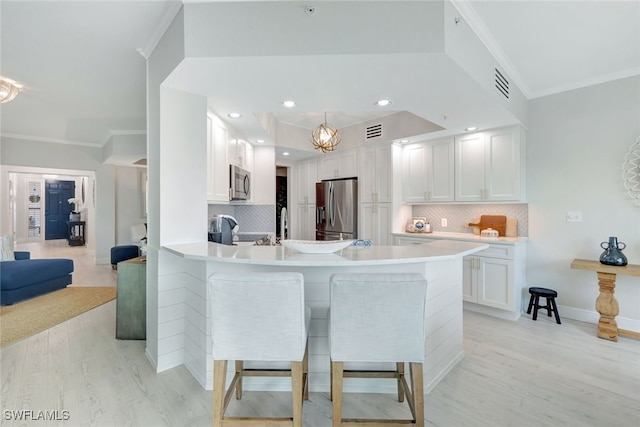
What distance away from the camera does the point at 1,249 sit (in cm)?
393

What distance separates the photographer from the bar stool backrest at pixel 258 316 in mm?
1357

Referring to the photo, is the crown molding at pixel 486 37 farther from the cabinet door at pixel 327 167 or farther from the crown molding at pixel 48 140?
the crown molding at pixel 48 140

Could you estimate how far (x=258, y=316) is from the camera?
1393 mm

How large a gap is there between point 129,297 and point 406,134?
3.84 meters

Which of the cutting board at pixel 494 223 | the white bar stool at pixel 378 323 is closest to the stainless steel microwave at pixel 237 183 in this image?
the white bar stool at pixel 378 323

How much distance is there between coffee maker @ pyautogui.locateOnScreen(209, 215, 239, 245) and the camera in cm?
299

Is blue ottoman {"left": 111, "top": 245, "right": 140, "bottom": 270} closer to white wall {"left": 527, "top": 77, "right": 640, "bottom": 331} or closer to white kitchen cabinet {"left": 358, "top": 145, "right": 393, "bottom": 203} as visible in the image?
white kitchen cabinet {"left": 358, "top": 145, "right": 393, "bottom": 203}

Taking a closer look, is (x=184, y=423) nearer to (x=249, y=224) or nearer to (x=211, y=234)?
(x=211, y=234)

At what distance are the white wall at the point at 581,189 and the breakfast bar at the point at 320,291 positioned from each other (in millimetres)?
2032

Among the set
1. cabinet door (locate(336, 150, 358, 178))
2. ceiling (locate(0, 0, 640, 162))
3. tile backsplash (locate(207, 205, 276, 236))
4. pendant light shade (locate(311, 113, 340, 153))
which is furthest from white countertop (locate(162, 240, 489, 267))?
cabinet door (locate(336, 150, 358, 178))

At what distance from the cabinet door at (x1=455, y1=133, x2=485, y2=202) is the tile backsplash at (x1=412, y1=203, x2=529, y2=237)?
0.39 m

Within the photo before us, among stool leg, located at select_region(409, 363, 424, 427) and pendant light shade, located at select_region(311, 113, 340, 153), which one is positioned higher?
pendant light shade, located at select_region(311, 113, 340, 153)

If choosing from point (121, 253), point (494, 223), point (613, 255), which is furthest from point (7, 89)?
point (613, 255)

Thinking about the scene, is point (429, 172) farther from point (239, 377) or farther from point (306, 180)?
point (239, 377)
